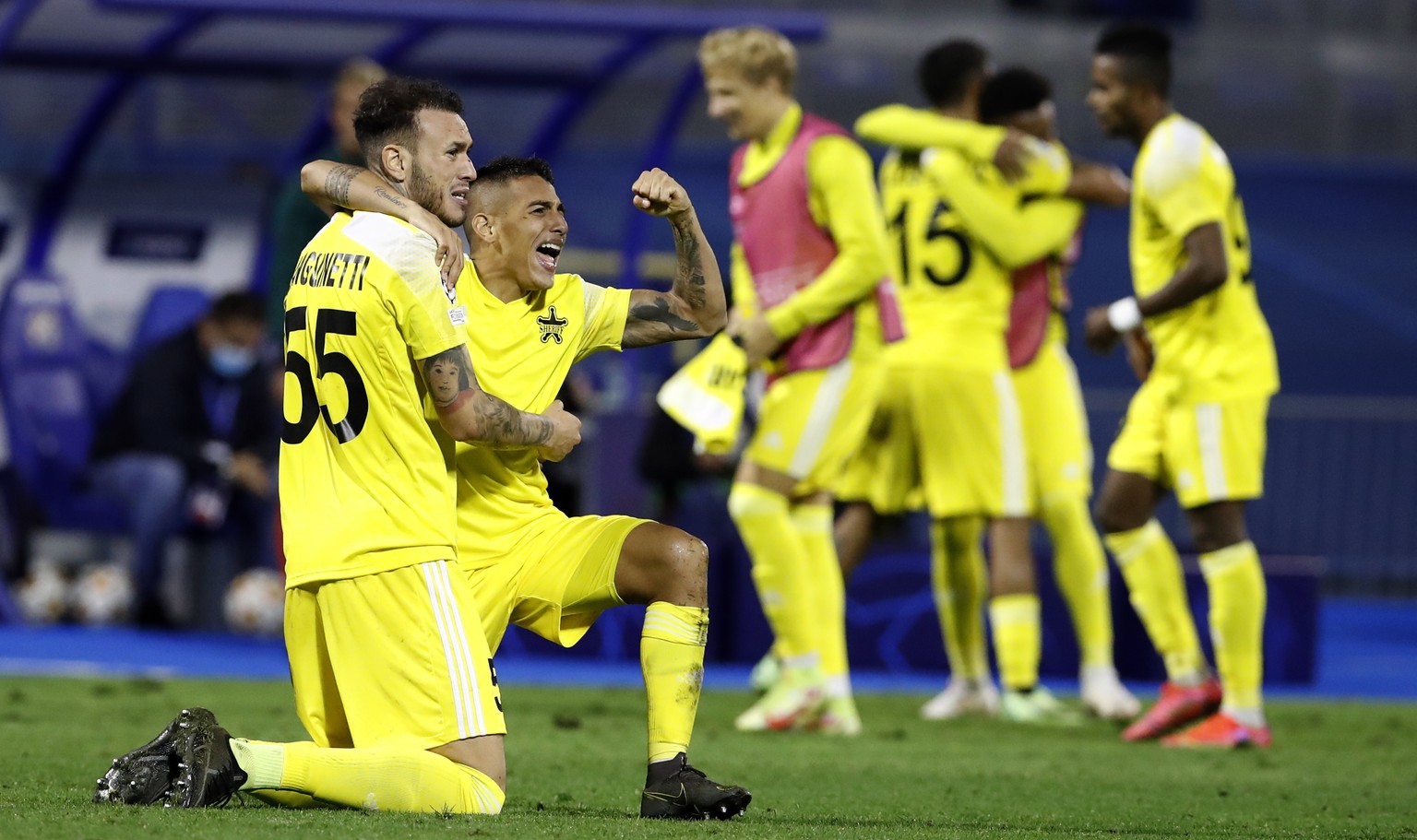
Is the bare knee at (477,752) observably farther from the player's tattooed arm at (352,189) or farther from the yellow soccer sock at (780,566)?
the yellow soccer sock at (780,566)

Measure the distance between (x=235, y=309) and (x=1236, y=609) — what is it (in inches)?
235

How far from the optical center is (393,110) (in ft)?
14.3

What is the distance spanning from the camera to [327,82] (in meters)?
12.7

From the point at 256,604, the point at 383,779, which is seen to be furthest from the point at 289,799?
the point at 256,604

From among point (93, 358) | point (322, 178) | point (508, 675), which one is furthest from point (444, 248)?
point (93, 358)

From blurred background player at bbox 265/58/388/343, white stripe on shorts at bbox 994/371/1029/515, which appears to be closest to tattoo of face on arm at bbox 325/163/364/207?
blurred background player at bbox 265/58/388/343

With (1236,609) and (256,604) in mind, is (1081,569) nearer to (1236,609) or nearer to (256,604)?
(1236,609)

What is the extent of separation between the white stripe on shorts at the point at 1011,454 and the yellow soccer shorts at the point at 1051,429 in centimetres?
15

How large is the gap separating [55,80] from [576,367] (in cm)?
372

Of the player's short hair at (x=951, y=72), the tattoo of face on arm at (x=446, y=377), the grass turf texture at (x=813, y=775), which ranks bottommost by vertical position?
the grass turf texture at (x=813, y=775)

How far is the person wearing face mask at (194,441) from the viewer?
35.1 feet

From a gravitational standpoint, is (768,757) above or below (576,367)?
below

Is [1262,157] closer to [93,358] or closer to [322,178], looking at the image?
[93,358]

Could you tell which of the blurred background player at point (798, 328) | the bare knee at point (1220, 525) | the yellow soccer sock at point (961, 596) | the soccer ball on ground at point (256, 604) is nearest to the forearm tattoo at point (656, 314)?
the blurred background player at point (798, 328)
